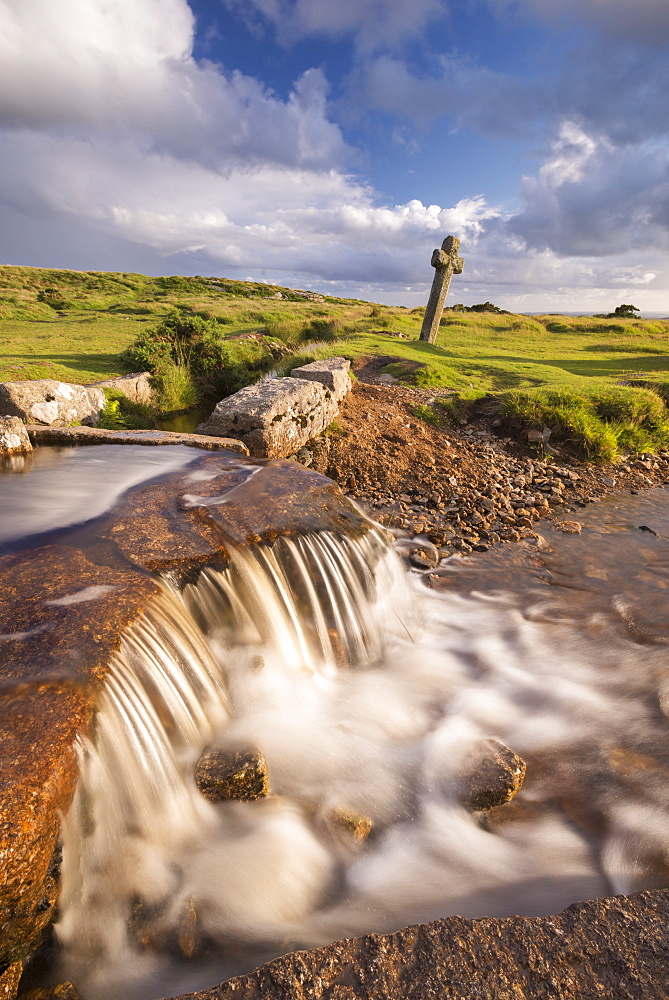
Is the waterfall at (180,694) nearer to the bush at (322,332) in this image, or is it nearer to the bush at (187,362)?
the bush at (187,362)

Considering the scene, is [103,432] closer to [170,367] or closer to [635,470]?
[170,367]

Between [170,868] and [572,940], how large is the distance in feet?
7.34

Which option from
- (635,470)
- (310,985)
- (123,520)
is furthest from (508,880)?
(635,470)

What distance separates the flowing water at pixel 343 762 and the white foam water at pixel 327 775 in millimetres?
14

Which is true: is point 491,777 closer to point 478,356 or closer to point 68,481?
point 68,481

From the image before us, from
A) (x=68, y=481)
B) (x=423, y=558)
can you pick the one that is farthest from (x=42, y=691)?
(x=423, y=558)

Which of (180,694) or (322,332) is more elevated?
(322,332)

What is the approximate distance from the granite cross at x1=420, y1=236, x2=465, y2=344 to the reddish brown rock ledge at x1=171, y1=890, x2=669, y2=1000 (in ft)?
70.9

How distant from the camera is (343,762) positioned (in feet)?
12.4

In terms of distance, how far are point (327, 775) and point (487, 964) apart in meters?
1.87

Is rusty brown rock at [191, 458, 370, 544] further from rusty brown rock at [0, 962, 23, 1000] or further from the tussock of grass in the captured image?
the tussock of grass

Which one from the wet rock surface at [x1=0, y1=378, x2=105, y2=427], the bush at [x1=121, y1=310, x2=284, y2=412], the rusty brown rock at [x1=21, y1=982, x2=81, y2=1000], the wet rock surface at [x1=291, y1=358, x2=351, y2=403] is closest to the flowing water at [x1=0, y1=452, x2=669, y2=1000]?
the rusty brown rock at [x1=21, y1=982, x2=81, y2=1000]

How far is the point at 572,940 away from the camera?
2.03 m

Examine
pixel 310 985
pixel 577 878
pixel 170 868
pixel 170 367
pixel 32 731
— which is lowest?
pixel 170 868
